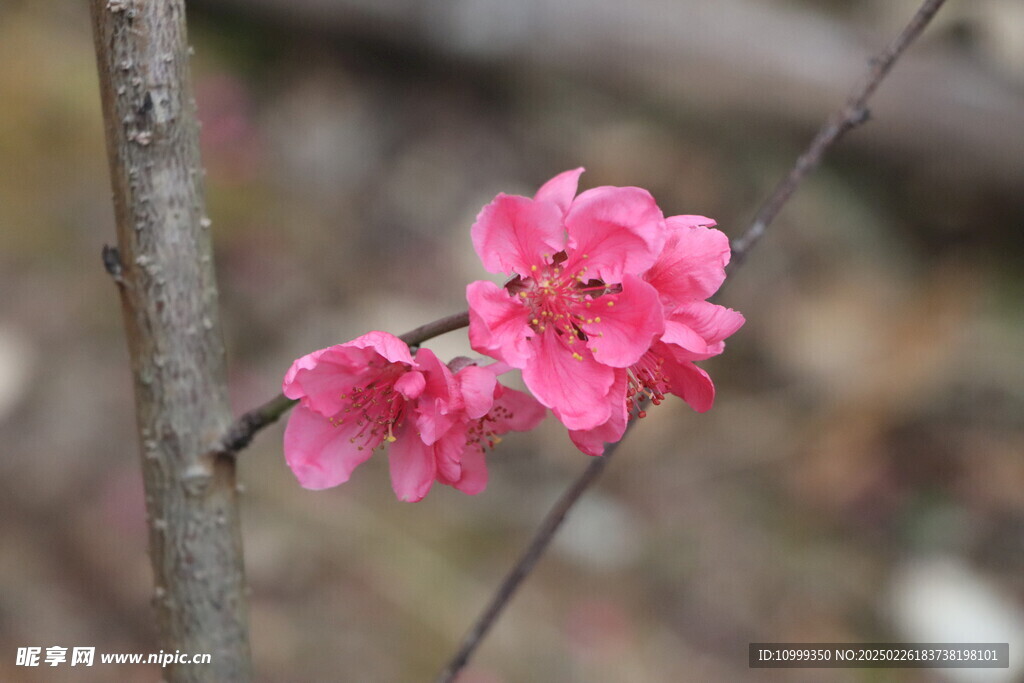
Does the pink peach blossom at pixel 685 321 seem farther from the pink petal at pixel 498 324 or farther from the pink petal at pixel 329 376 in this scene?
the pink petal at pixel 329 376

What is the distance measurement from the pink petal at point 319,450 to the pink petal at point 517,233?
30 cm

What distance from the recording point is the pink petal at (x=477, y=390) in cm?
98

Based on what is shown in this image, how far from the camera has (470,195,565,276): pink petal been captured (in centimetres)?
101

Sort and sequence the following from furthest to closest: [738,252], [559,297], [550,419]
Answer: [550,419] < [738,252] < [559,297]

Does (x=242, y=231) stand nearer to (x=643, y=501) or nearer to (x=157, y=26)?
(x=643, y=501)

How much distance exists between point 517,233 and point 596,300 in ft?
0.41

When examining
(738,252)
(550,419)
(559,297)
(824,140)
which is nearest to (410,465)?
(559,297)

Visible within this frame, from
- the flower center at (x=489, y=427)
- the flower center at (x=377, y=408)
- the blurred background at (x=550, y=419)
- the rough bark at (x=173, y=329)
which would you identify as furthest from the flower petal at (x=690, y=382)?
the blurred background at (x=550, y=419)

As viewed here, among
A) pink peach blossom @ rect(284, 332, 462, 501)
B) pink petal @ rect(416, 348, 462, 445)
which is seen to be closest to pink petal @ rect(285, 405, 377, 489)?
pink peach blossom @ rect(284, 332, 462, 501)

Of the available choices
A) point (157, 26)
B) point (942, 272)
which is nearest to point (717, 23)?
point (942, 272)

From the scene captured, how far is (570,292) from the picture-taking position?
1086mm

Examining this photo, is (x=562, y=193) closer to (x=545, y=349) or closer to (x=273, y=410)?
(x=545, y=349)

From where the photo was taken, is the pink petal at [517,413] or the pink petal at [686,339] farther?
the pink petal at [517,413]

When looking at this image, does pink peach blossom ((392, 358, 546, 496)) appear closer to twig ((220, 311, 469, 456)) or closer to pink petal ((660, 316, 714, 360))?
twig ((220, 311, 469, 456))
